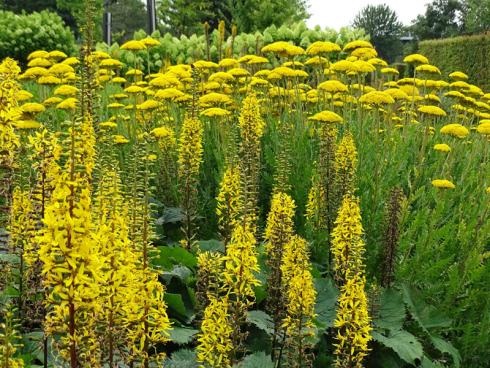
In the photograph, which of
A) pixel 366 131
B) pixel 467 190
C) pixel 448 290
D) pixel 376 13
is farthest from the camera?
pixel 376 13

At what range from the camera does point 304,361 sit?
9.43 ft

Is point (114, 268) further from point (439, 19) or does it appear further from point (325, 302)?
point (439, 19)

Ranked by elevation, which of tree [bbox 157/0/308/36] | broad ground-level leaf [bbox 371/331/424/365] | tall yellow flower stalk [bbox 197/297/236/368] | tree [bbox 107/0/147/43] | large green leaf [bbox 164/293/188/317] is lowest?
broad ground-level leaf [bbox 371/331/424/365]

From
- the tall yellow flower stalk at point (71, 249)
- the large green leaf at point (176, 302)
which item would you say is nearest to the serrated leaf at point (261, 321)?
the large green leaf at point (176, 302)

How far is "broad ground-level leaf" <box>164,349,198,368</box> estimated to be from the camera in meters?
2.70

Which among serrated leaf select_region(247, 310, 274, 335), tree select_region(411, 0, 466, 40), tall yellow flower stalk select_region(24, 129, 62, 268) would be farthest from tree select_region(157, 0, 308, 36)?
tree select_region(411, 0, 466, 40)

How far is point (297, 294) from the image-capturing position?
2590 mm

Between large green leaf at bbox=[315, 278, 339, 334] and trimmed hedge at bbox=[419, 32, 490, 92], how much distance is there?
56.9 feet

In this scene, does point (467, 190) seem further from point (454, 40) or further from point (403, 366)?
point (454, 40)

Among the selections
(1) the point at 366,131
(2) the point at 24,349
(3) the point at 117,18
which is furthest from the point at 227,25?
(3) the point at 117,18

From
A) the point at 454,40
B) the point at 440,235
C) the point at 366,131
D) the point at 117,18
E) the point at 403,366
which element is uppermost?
the point at 117,18

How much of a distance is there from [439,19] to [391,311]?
61354 mm

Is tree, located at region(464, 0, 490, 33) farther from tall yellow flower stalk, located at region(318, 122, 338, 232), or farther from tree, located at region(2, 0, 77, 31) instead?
tall yellow flower stalk, located at region(318, 122, 338, 232)

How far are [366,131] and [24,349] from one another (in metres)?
4.48
